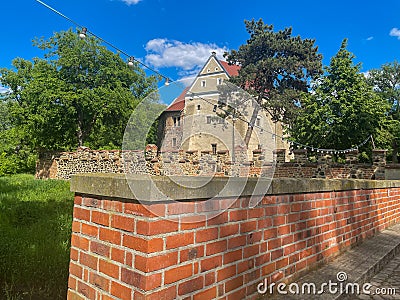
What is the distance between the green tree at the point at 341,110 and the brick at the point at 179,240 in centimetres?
1596

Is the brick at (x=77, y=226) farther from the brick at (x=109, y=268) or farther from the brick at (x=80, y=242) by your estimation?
the brick at (x=109, y=268)

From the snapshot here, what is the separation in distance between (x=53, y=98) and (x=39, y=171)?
17.6ft

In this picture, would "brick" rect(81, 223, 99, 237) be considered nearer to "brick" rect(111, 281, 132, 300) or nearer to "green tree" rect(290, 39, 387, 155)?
"brick" rect(111, 281, 132, 300)

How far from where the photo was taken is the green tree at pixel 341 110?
15422 mm

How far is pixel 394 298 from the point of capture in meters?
2.44

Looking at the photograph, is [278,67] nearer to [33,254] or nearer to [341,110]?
[341,110]

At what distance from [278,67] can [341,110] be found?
6786 mm

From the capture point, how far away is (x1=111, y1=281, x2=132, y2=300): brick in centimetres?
129

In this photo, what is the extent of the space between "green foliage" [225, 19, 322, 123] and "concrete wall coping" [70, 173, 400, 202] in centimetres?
1900

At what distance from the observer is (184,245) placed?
1376mm

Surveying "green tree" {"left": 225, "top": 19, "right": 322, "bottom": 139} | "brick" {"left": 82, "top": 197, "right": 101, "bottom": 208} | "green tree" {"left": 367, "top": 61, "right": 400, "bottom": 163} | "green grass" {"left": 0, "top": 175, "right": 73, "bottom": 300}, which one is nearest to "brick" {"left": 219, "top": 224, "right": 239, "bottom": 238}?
"brick" {"left": 82, "top": 197, "right": 101, "bottom": 208}

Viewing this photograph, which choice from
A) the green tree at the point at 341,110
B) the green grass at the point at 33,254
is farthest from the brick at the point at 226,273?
the green tree at the point at 341,110

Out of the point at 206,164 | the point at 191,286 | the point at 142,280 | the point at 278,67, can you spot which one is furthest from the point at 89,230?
the point at 278,67

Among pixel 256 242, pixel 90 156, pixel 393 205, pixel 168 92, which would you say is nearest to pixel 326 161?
pixel 393 205
